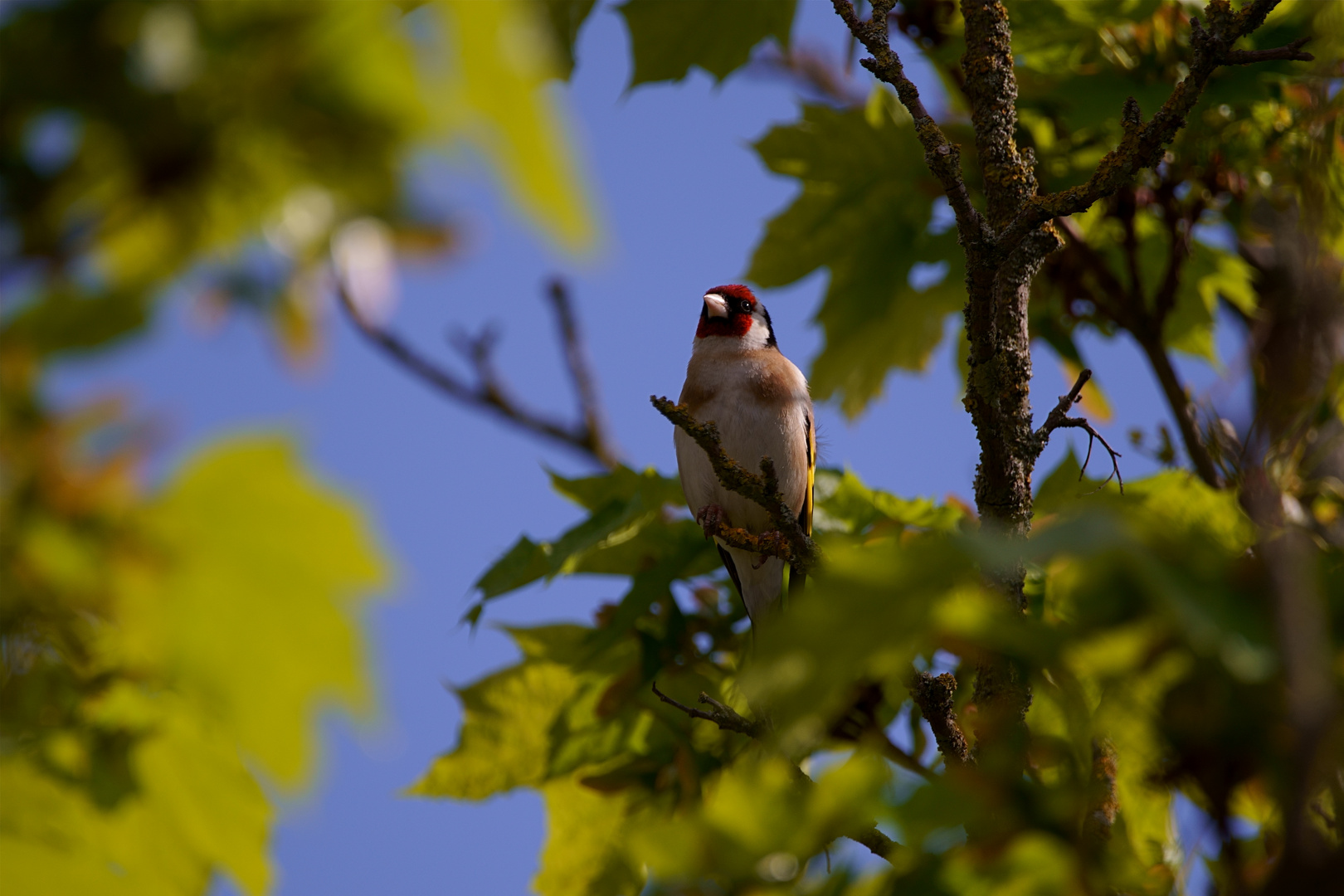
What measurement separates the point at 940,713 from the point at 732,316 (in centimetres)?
349

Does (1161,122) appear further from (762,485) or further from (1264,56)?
(762,485)

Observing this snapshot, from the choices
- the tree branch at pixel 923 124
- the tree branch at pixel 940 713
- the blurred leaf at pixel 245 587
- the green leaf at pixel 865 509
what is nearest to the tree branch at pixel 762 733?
the tree branch at pixel 940 713

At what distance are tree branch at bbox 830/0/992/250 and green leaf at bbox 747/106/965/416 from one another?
1017 millimetres

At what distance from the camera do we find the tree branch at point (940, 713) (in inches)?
79.4

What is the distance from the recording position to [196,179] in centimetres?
76

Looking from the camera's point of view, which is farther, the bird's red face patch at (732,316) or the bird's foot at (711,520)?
the bird's red face patch at (732,316)

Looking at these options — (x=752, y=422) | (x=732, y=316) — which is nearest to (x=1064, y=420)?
(x=752, y=422)

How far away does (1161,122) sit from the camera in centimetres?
182

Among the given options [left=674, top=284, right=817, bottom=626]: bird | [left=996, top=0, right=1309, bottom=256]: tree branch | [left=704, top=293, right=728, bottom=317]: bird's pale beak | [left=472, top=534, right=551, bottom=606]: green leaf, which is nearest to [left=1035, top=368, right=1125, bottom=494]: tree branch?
[left=996, top=0, right=1309, bottom=256]: tree branch

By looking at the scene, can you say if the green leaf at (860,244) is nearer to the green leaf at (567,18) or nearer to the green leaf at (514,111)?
the green leaf at (567,18)

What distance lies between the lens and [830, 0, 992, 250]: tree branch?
1.93 meters

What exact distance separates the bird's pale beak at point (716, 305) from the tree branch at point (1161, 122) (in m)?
3.20

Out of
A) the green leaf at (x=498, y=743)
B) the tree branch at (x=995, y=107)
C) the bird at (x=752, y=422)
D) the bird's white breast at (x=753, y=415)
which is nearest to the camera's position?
the tree branch at (x=995, y=107)

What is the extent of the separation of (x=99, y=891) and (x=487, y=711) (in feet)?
4.56
